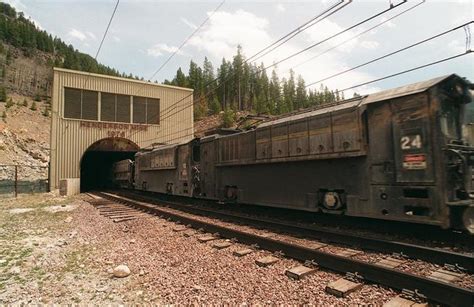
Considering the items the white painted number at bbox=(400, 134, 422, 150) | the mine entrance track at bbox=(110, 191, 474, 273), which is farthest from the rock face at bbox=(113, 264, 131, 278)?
the white painted number at bbox=(400, 134, 422, 150)

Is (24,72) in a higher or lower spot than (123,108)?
higher

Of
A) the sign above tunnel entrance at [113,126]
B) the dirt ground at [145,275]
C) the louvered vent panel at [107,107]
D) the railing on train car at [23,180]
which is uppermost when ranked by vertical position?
the louvered vent panel at [107,107]

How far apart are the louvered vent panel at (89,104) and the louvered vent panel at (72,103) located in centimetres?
42

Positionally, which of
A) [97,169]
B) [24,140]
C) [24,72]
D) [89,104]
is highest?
[24,72]

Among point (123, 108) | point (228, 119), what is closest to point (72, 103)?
point (123, 108)

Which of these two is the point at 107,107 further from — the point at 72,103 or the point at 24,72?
the point at 24,72

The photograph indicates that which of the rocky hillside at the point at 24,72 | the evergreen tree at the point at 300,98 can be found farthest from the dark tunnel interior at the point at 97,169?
the rocky hillside at the point at 24,72

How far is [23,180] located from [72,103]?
24.1m

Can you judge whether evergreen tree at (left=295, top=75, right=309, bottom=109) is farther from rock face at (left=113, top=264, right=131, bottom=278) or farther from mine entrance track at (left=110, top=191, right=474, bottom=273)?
rock face at (left=113, top=264, right=131, bottom=278)

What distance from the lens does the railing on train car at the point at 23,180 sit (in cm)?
2605

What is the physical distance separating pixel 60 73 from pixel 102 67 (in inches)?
4658

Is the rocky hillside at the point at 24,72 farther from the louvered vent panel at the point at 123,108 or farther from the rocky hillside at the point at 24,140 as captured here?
the louvered vent panel at the point at 123,108

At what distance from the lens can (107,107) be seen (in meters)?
29.2

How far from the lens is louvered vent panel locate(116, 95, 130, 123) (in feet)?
97.8
